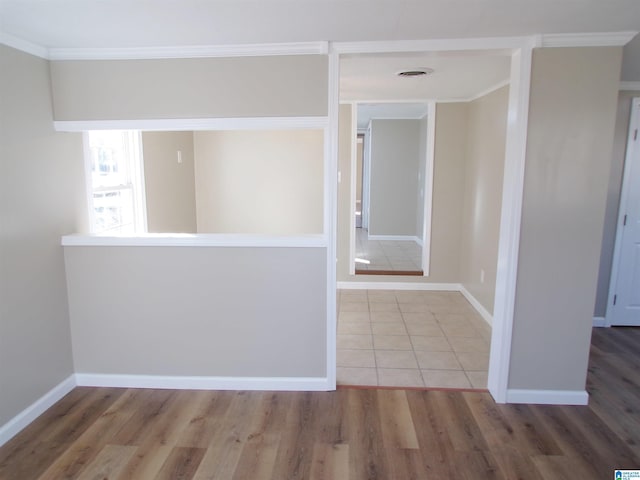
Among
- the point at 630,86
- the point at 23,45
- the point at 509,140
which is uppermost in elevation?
the point at 630,86

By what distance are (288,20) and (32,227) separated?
Answer: 191 cm

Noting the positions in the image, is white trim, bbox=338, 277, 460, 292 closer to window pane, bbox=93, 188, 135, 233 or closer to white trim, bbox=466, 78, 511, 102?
white trim, bbox=466, 78, 511, 102

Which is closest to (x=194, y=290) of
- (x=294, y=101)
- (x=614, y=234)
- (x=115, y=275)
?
(x=115, y=275)

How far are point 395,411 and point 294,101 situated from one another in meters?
2.04

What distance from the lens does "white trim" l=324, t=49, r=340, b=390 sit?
2.52m

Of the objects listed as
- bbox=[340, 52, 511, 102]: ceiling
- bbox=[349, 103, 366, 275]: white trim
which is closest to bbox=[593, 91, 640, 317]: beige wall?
bbox=[340, 52, 511, 102]: ceiling

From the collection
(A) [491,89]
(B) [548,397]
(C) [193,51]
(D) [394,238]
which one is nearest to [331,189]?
(C) [193,51]

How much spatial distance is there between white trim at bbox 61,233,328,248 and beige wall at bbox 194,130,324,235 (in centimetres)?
227

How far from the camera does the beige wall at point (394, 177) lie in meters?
7.73

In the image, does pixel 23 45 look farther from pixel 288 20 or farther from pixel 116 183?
A: pixel 288 20

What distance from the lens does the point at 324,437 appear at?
236cm

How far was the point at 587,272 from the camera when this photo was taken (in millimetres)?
2553

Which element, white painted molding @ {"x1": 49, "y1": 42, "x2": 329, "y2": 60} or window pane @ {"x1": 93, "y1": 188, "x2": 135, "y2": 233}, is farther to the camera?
window pane @ {"x1": 93, "y1": 188, "x2": 135, "y2": 233}

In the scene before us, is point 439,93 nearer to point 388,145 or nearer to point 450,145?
point 450,145
